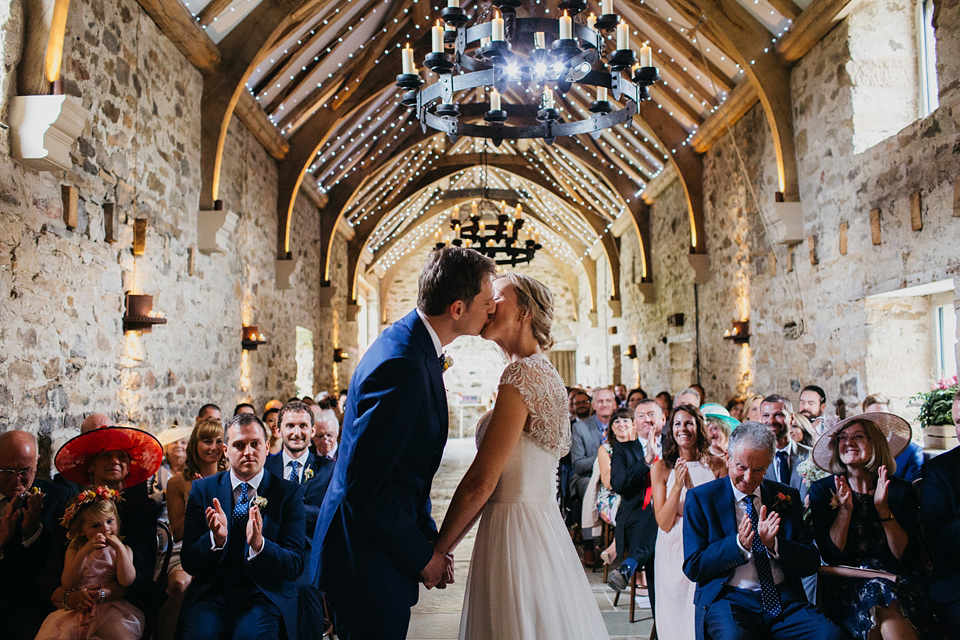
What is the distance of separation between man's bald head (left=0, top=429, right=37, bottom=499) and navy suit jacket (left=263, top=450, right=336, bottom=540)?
94 centimetres

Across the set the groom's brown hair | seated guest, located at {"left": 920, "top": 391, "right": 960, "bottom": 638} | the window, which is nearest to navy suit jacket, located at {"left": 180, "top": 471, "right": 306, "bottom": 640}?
the groom's brown hair

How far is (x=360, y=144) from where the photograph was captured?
34.4 feet

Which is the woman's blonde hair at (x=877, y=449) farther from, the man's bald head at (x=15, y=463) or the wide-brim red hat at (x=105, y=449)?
the man's bald head at (x=15, y=463)

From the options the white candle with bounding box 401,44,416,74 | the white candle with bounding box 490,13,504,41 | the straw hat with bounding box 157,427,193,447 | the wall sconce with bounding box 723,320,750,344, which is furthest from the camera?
the wall sconce with bounding box 723,320,750,344

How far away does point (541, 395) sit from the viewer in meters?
1.96

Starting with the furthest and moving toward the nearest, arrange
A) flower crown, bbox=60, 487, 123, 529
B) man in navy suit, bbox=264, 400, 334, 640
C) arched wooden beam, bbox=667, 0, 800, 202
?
arched wooden beam, bbox=667, 0, 800, 202 → man in navy suit, bbox=264, 400, 334, 640 → flower crown, bbox=60, 487, 123, 529

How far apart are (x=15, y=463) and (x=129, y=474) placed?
46 cm

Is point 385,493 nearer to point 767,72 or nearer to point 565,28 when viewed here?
point 565,28

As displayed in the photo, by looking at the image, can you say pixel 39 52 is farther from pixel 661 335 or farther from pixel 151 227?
pixel 661 335

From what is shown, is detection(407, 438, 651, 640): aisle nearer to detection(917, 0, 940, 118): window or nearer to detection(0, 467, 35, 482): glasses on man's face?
detection(0, 467, 35, 482): glasses on man's face

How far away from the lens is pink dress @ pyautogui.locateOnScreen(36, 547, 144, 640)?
Result: 2.46m

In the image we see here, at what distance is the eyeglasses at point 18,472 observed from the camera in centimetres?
292

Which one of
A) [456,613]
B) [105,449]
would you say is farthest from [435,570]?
[456,613]

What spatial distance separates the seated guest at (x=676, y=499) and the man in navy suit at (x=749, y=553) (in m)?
0.28
